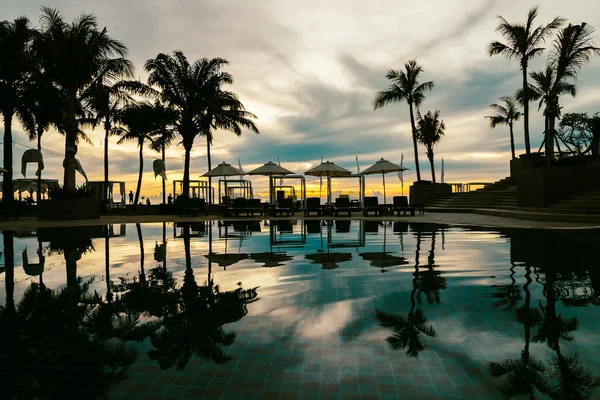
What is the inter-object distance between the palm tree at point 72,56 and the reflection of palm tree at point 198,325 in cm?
1565

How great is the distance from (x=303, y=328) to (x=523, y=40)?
2381 centimetres

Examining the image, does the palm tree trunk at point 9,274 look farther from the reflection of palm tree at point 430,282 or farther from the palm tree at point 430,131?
the palm tree at point 430,131

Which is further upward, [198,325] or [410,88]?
[410,88]

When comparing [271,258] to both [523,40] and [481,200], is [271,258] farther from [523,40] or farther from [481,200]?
[523,40]

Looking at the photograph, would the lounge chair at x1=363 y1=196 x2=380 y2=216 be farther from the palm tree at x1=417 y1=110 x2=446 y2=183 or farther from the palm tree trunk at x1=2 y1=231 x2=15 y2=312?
the palm tree trunk at x1=2 y1=231 x2=15 y2=312

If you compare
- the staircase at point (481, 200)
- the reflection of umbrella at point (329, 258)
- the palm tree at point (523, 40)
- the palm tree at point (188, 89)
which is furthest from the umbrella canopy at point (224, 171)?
the palm tree at point (523, 40)

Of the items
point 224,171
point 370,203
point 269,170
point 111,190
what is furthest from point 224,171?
point 111,190

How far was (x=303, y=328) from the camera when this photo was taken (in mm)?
3322

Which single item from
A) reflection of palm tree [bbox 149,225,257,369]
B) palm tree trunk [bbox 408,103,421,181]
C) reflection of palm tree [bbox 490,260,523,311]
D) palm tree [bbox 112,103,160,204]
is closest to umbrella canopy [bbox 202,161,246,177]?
palm tree [bbox 112,103,160,204]

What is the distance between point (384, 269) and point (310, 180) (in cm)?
1646

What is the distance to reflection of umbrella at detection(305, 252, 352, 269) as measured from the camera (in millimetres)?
6295

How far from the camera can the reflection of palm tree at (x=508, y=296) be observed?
3.88m

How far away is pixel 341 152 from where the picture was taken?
28766 mm

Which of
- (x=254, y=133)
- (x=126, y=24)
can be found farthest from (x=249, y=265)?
(x=254, y=133)
